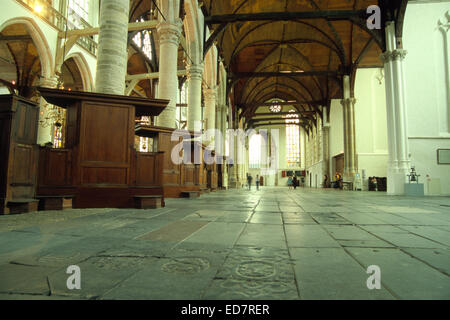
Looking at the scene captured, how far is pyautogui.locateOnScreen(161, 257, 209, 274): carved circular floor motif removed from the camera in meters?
1.54

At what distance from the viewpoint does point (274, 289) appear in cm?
127

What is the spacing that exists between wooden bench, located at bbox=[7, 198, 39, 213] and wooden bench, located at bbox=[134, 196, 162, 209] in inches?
61.5

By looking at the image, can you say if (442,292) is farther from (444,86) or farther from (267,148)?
(267,148)

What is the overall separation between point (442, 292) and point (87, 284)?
1.62m

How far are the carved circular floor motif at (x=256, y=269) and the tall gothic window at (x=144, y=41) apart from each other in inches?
875

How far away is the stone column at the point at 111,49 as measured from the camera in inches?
239

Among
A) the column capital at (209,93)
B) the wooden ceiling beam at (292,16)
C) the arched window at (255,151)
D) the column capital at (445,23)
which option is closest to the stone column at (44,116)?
the column capital at (209,93)

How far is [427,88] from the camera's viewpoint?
12477 millimetres

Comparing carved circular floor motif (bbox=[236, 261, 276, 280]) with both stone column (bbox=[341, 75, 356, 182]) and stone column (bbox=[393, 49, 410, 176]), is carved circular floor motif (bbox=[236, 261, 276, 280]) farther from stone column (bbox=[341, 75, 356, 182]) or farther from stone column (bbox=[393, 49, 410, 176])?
stone column (bbox=[341, 75, 356, 182])

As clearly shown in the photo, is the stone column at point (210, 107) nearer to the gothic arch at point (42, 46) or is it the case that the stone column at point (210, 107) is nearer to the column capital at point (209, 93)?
the column capital at point (209, 93)

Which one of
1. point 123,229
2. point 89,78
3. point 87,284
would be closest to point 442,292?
point 87,284

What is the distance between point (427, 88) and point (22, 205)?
15.2 metres

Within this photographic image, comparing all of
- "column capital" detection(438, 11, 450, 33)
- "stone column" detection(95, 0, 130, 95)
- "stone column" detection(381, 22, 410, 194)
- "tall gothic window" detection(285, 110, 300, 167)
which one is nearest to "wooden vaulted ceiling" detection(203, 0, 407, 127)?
"stone column" detection(381, 22, 410, 194)

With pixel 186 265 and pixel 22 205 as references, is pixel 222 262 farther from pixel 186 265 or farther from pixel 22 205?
pixel 22 205
